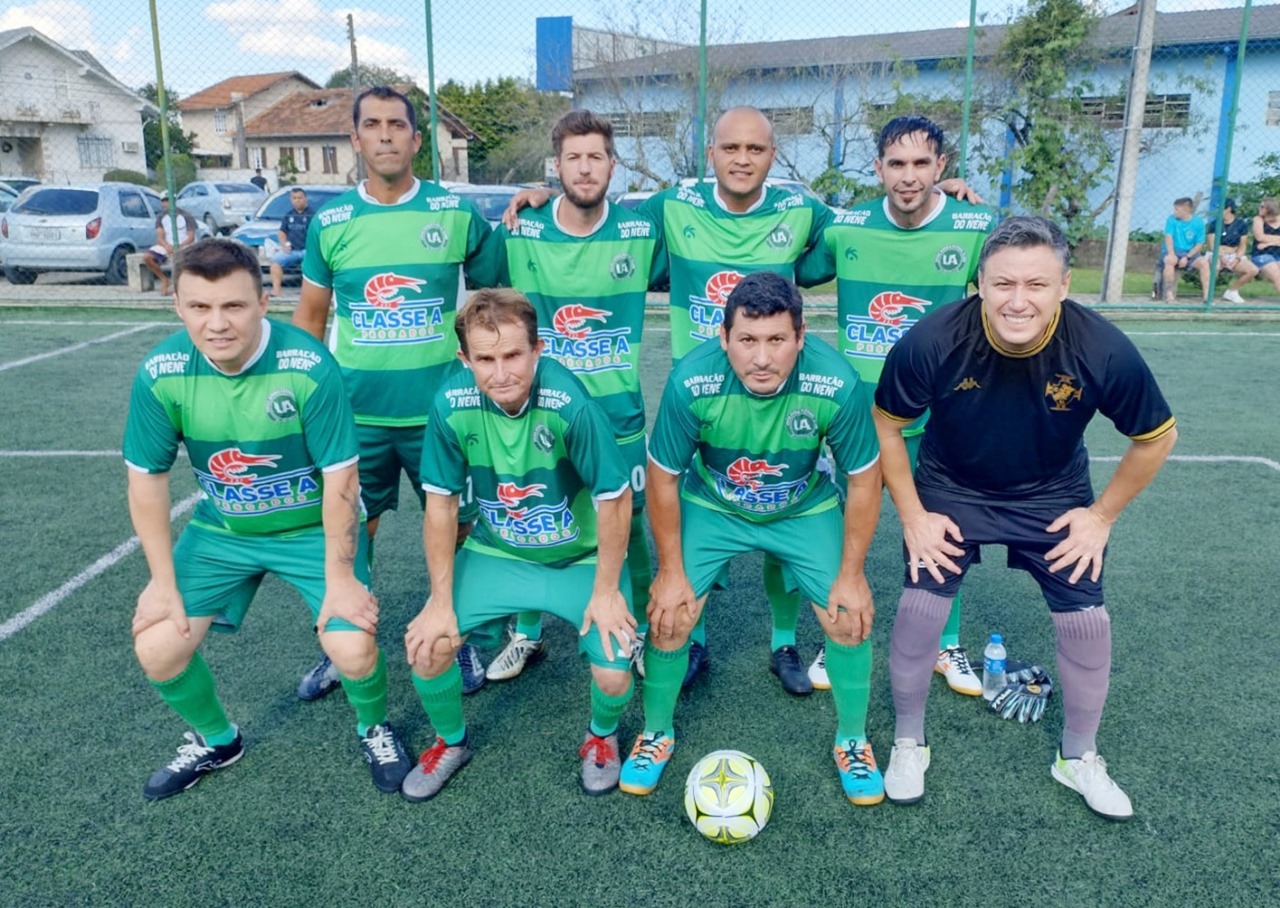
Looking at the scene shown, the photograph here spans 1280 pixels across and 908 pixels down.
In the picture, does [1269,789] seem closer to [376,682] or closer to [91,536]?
[376,682]

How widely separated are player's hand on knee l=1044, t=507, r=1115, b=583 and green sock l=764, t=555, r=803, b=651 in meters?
1.16

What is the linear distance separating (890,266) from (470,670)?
231 cm

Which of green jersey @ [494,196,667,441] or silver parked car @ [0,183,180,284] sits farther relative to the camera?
silver parked car @ [0,183,180,284]

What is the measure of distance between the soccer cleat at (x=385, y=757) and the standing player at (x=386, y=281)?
0.56 m

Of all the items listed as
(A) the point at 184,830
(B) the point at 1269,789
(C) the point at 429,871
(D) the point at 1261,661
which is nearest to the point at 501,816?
(C) the point at 429,871

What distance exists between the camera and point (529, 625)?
4.16 metres

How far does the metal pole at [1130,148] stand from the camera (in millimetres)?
12580

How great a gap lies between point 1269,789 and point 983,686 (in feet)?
3.14

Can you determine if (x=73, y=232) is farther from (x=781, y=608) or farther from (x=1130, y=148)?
(x=1130, y=148)

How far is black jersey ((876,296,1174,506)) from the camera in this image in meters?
2.89

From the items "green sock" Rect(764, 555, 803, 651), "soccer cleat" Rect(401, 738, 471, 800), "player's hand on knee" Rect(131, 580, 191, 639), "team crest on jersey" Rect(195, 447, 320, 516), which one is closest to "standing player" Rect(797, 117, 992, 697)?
"green sock" Rect(764, 555, 803, 651)

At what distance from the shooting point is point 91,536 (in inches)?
208

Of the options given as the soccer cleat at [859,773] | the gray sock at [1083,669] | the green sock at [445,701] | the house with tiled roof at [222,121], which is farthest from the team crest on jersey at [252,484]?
the house with tiled roof at [222,121]

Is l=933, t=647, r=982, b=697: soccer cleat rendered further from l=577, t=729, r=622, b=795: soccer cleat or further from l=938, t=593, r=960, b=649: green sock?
l=577, t=729, r=622, b=795: soccer cleat
